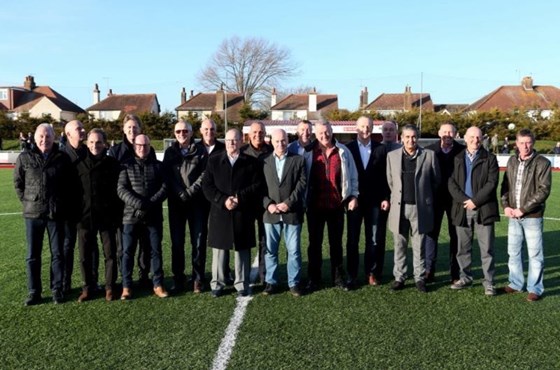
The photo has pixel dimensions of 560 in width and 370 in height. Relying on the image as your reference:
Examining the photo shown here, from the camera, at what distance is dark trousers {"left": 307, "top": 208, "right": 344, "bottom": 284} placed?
18.1ft

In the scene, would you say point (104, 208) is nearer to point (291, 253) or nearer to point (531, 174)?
point (291, 253)

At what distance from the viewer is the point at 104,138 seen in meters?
5.21

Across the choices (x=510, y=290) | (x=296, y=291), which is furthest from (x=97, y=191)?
(x=510, y=290)

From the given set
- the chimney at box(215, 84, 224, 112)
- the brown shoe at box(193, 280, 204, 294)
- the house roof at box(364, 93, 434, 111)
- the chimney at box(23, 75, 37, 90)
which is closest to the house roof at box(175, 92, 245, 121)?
the chimney at box(215, 84, 224, 112)

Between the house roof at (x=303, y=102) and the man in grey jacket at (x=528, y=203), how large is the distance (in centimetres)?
5185

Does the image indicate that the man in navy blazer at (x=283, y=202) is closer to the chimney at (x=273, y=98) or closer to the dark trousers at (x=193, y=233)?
the dark trousers at (x=193, y=233)

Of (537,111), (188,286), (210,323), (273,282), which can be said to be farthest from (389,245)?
(537,111)

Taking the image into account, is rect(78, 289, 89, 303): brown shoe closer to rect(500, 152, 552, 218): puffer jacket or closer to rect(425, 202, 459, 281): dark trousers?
rect(425, 202, 459, 281): dark trousers

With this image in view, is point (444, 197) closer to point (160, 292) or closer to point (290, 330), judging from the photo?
point (290, 330)

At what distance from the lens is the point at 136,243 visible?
209 inches

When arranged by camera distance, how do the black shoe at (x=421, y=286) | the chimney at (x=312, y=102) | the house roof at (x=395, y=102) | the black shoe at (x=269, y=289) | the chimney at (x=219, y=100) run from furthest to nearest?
1. the house roof at (x=395, y=102)
2. the chimney at (x=312, y=102)
3. the chimney at (x=219, y=100)
4. the black shoe at (x=421, y=286)
5. the black shoe at (x=269, y=289)

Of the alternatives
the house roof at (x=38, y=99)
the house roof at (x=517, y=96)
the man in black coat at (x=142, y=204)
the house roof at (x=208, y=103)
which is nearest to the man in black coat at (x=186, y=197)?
the man in black coat at (x=142, y=204)

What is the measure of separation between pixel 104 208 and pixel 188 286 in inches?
54.3

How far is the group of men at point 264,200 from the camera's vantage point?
5.06 metres
